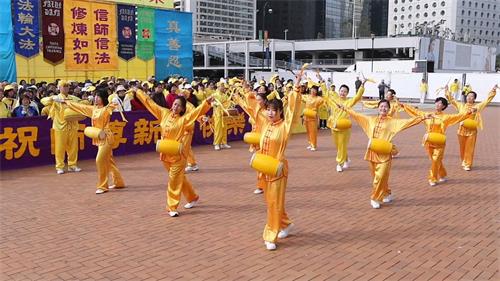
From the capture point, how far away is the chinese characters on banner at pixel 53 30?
19.1 meters

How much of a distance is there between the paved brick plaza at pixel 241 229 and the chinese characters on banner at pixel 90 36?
12.0m

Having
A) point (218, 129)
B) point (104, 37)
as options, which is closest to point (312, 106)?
point (218, 129)

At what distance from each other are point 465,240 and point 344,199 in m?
2.13

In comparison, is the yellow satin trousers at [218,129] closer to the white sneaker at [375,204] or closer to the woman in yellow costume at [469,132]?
the woman in yellow costume at [469,132]

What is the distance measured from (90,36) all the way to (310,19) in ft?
224

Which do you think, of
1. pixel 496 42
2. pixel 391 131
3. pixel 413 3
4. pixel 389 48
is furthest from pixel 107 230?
pixel 496 42

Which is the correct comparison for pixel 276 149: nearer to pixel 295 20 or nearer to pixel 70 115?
pixel 70 115

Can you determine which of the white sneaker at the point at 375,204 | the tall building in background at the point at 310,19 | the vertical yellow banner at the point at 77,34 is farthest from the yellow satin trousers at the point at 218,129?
the tall building in background at the point at 310,19

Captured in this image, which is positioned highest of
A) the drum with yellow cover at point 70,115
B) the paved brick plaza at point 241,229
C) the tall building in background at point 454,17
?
the tall building in background at point 454,17

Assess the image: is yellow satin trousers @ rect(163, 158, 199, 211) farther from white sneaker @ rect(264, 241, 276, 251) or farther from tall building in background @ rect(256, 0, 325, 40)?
tall building in background @ rect(256, 0, 325, 40)

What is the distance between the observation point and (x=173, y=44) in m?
24.7

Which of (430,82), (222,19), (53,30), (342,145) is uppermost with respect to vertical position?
(222,19)

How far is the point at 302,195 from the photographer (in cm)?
770

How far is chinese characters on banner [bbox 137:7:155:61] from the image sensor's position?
75.6 ft
